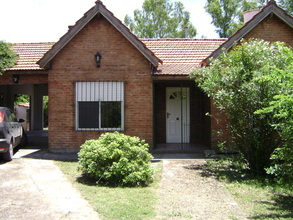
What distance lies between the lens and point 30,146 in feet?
46.5

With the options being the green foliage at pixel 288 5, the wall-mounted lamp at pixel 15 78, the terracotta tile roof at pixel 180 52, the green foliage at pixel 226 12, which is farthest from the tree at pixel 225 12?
the wall-mounted lamp at pixel 15 78

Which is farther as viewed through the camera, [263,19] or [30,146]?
[30,146]

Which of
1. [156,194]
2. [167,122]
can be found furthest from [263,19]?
[156,194]

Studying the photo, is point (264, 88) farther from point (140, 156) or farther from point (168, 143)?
point (168, 143)

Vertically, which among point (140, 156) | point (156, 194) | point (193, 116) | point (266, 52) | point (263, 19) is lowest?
point (156, 194)

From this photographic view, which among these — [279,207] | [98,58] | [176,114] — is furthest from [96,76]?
[279,207]

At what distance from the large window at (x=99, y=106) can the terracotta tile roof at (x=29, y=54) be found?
7.01 ft

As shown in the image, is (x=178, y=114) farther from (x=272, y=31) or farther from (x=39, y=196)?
(x=39, y=196)

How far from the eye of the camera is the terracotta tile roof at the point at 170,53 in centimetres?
1306

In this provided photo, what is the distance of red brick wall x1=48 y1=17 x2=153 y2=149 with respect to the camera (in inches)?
479

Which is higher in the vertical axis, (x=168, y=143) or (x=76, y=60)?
(x=76, y=60)

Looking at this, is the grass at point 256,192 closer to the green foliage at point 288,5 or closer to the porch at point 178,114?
the porch at point 178,114

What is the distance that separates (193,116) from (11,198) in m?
9.05

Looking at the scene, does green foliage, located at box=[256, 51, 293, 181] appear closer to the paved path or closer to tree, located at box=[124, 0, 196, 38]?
the paved path
